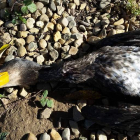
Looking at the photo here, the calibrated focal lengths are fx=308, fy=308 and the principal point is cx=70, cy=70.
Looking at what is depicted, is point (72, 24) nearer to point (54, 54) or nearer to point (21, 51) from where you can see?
point (54, 54)

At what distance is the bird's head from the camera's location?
4.29 m

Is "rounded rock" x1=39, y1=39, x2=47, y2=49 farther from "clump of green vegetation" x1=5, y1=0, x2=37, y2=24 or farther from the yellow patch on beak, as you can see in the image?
the yellow patch on beak

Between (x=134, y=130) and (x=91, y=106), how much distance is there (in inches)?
24.9

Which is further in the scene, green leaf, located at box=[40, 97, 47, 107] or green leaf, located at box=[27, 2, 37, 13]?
green leaf, located at box=[27, 2, 37, 13]

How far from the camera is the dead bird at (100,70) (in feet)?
13.6

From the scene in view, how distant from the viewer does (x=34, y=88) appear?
4480 millimetres

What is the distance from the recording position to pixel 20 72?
173 inches

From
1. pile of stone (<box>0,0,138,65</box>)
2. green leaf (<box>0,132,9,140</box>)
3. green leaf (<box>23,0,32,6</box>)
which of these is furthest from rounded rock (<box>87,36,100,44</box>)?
green leaf (<box>0,132,9,140</box>)

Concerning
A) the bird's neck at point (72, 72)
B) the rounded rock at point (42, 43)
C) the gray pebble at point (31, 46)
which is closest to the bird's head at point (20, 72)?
the bird's neck at point (72, 72)

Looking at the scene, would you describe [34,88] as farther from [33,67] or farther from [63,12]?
[63,12]

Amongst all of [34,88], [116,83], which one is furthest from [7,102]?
[116,83]

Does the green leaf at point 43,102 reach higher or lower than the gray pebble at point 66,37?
lower

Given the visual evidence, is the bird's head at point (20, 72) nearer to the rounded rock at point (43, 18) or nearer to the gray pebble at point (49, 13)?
the rounded rock at point (43, 18)

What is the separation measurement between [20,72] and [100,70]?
1.14 m
